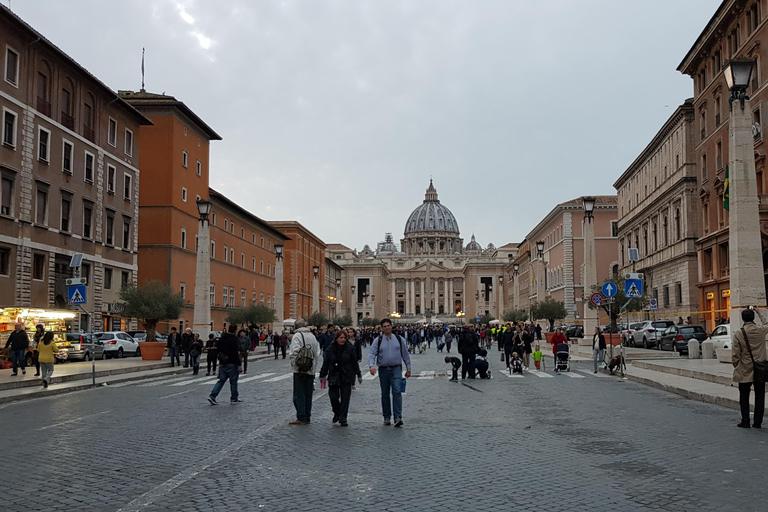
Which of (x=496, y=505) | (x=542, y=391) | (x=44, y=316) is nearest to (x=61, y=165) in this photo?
(x=44, y=316)

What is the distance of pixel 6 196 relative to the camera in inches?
1340

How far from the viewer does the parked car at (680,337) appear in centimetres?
3569

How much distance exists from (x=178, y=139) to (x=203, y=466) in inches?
1823

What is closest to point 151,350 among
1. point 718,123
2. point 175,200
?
point 175,200

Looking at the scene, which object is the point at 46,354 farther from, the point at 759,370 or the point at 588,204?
the point at 588,204

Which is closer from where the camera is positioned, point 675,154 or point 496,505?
point 496,505

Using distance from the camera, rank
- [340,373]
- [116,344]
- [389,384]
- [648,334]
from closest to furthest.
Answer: [340,373], [389,384], [116,344], [648,334]

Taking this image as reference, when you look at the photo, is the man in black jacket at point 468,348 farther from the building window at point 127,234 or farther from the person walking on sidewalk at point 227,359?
the building window at point 127,234

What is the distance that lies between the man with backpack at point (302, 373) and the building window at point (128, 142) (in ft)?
123

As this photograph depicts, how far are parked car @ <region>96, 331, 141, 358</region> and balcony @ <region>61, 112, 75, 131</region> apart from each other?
10403 mm

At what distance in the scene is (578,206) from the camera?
8662 centimetres

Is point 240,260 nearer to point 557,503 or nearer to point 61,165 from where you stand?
point 61,165

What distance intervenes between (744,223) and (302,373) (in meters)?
A: 12.1

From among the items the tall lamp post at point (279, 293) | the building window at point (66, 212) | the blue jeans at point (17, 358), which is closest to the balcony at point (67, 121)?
the building window at point (66, 212)
